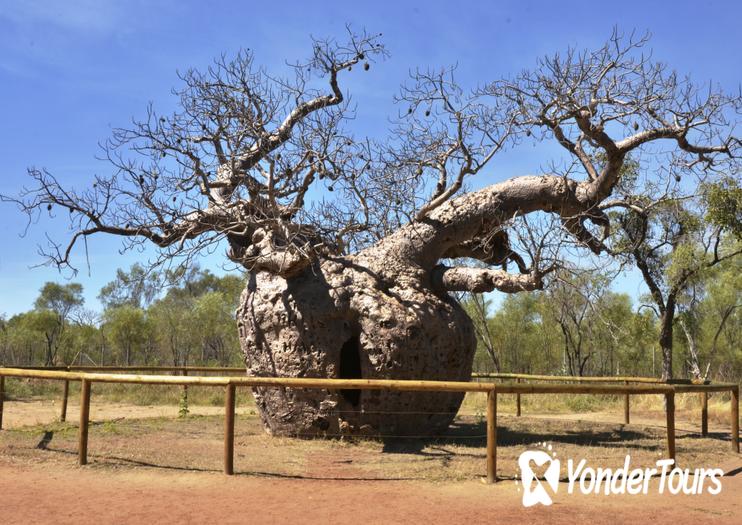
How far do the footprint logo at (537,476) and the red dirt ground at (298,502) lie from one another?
9 cm

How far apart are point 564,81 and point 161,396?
992cm

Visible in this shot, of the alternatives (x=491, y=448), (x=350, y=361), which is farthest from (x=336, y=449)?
(x=491, y=448)

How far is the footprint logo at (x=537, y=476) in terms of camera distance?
17.0 feet

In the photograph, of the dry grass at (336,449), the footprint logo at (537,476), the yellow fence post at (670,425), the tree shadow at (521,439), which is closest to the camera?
the footprint logo at (537,476)

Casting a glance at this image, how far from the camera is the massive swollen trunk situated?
311 inches

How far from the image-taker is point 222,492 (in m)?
5.33

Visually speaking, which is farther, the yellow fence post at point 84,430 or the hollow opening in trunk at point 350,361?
the hollow opening in trunk at point 350,361

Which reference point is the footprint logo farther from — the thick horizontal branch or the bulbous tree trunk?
the thick horizontal branch

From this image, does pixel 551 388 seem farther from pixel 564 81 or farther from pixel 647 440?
pixel 564 81

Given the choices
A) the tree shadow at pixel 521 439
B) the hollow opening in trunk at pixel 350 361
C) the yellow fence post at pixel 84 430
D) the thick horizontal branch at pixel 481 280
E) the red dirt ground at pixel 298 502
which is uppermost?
the thick horizontal branch at pixel 481 280

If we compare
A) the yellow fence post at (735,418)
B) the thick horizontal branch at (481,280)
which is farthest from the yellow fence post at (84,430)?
the yellow fence post at (735,418)

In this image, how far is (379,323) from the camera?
7.92m

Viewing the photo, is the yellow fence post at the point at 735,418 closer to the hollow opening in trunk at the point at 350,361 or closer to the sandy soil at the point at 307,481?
the sandy soil at the point at 307,481

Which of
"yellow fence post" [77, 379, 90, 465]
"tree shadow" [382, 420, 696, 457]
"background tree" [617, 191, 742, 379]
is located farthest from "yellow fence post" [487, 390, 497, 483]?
"background tree" [617, 191, 742, 379]
